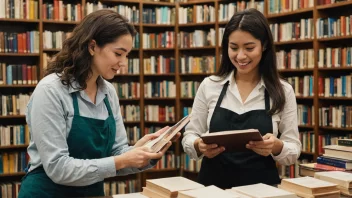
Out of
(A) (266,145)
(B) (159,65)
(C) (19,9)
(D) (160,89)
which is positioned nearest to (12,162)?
(C) (19,9)

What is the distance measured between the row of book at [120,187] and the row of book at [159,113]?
37.0 inches

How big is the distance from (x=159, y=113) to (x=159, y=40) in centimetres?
108

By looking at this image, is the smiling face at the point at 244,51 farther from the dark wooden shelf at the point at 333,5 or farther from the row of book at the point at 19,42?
the row of book at the point at 19,42

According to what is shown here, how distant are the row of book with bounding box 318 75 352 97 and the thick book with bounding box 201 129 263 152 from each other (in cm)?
313

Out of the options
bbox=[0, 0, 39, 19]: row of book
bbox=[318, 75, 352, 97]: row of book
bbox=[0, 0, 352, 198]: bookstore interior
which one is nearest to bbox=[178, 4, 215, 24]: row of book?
bbox=[0, 0, 352, 198]: bookstore interior

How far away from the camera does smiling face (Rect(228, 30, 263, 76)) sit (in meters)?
2.22

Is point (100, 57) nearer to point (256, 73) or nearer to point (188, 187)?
point (188, 187)

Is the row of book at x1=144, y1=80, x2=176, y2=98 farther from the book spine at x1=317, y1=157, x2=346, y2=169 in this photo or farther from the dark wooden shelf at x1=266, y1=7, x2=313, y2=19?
the book spine at x1=317, y1=157, x2=346, y2=169

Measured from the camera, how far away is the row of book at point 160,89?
619 cm

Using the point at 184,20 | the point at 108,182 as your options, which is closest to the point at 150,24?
the point at 184,20

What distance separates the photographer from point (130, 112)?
609 centimetres

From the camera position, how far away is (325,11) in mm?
4980

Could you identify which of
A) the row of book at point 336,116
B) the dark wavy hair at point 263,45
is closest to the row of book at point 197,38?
the row of book at point 336,116

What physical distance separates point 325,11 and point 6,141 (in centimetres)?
421
